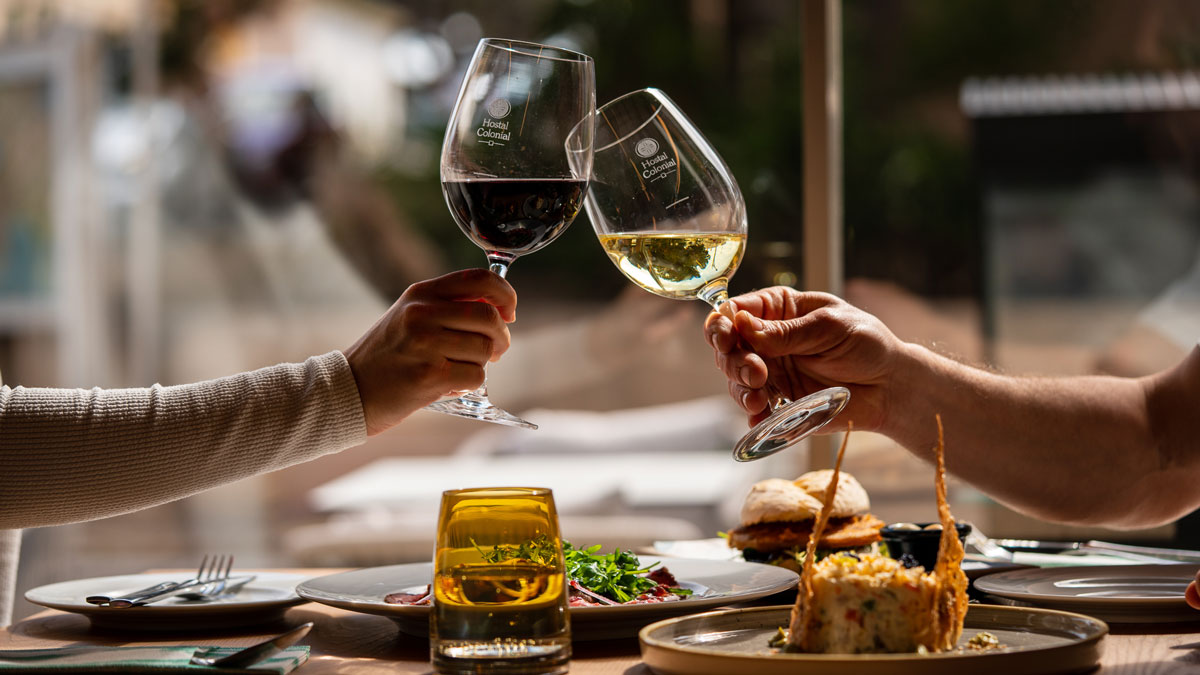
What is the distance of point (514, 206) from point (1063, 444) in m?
0.81

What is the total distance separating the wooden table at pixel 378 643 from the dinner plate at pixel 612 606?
21 mm

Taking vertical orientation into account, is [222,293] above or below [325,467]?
above

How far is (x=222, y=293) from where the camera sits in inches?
199

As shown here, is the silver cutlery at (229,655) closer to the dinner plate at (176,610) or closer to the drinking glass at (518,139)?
the dinner plate at (176,610)

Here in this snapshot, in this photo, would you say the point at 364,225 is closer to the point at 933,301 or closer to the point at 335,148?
the point at 335,148

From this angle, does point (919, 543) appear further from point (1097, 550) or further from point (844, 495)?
point (1097, 550)

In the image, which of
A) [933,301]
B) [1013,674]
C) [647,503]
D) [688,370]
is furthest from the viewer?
[647,503]

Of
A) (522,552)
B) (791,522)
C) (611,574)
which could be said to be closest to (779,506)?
(791,522)

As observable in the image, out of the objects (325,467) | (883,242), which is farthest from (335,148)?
(883,242)

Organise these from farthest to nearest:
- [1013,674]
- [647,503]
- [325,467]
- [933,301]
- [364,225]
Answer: [325,467] < [364,225] < [647,503] < [933,301] < [1013,674]

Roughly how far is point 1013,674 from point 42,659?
64 cm

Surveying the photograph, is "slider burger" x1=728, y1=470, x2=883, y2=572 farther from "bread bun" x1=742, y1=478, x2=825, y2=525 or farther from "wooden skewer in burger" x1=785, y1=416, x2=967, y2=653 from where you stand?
"wooden skewer in burger" x1=785, y1=416, x2=967, y2=653

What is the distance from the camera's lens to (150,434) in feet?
3.85

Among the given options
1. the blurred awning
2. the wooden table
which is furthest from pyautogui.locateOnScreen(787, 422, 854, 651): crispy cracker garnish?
the blurred awning
